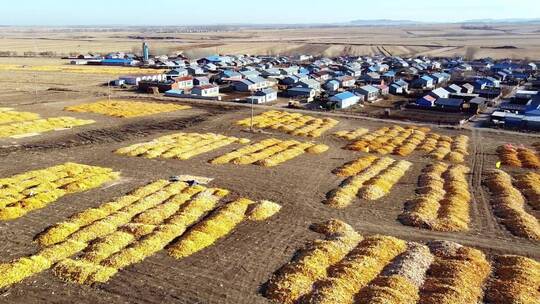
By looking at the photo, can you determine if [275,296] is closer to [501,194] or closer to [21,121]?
[501,194]

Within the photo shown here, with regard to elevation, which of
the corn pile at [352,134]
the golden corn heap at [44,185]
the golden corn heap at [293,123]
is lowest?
the golden corn heap at [44,185]

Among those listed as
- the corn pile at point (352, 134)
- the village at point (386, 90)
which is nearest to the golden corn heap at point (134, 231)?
the corn pile at point (352, 134)

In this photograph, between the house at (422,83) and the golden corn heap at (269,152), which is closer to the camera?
the golden corn heap at (269,152)


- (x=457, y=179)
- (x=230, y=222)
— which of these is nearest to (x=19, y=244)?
(x=230, y=222)

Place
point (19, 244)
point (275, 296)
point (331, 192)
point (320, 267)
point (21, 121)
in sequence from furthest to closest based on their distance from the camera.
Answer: point (21, 121)
point (331, 192)
point (19, 244)
point (320, 267)
point (275, 296)

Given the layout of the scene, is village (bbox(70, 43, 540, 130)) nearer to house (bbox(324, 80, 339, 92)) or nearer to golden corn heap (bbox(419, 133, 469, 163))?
house (bbox(324, 80, 339, 92))

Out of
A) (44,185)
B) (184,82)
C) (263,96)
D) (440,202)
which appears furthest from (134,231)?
(184,82)

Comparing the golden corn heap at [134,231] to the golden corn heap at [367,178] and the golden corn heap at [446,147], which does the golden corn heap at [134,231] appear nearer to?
the golden corn heap at [367,178]
